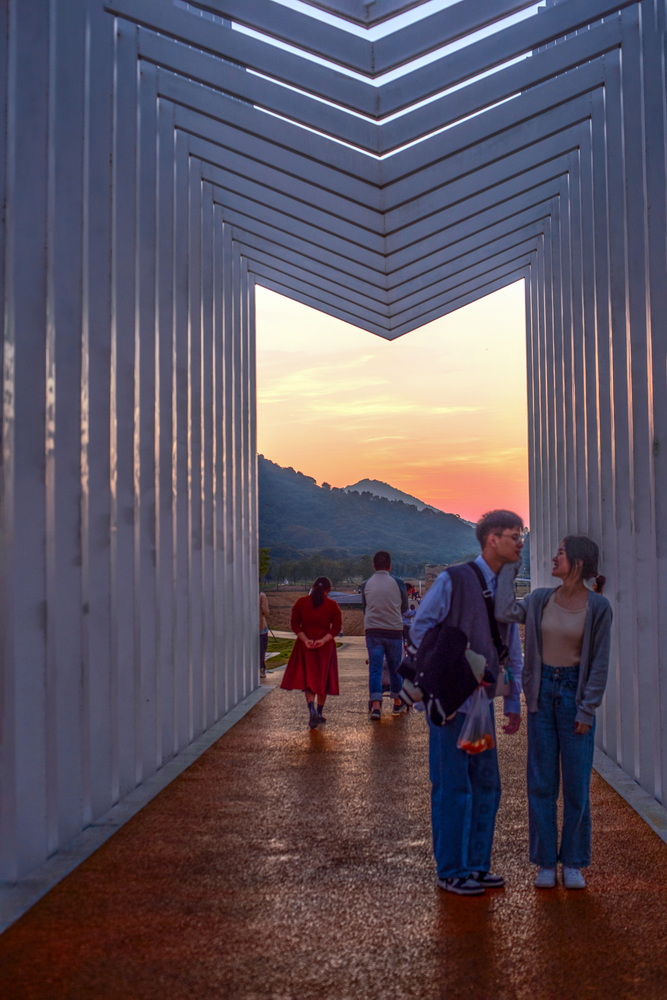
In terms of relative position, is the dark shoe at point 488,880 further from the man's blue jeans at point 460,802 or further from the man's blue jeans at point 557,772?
the man's blue jeans at point 557,772

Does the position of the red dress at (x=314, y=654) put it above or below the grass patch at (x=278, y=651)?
above

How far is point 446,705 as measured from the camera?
511 centimetres

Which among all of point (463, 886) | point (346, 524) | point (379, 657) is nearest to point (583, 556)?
point (463, 886)

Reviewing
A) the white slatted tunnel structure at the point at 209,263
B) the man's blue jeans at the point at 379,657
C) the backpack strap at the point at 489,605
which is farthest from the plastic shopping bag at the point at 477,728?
the man's blue jeans at the point at 379,657

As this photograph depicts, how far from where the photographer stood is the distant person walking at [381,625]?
1123 centimetres

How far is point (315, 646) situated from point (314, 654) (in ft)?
0.35

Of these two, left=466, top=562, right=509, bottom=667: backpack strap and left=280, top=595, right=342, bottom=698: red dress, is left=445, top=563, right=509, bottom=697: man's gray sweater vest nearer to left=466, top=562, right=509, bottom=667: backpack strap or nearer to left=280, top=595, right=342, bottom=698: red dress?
left=466, top=562, right=509, bottom=667: backpack strap

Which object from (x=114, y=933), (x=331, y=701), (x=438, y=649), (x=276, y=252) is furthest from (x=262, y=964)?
(x=276, y=252)

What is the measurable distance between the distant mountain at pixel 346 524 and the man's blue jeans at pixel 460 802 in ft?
415

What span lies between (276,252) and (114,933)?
964 cm

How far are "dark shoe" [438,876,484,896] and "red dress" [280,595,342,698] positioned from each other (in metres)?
5.42

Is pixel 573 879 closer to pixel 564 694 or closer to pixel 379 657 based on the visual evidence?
pixel 564 694

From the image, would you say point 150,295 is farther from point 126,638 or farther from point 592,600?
point 592,600


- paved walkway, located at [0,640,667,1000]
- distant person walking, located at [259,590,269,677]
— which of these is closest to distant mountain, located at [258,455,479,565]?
distant person walking, located at [259,590,269,677]
